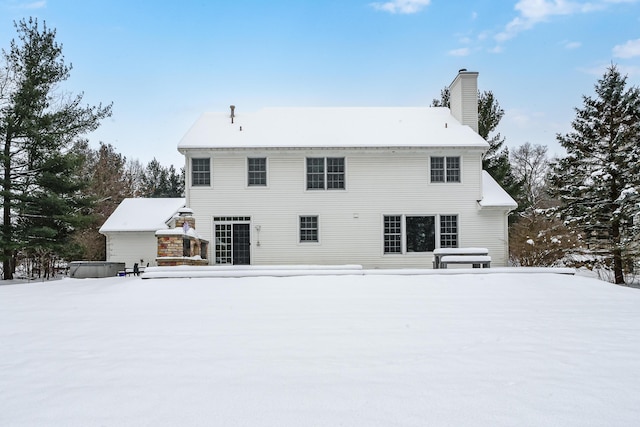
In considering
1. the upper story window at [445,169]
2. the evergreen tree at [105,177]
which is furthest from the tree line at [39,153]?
the upper story window at [445,169]

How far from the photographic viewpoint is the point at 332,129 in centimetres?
1839

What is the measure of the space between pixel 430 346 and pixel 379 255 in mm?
11542

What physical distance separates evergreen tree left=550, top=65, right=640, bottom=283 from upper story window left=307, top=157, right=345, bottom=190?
851 centimetres

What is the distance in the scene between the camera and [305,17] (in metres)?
→ 18.3

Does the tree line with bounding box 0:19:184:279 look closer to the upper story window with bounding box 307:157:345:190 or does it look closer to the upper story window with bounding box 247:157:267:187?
the upper story window with bounding box 247:157:267:187

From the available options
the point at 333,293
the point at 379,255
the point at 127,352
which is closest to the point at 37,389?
the point at 127,352

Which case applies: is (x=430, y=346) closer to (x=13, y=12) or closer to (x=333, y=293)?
(x=333, y=293)

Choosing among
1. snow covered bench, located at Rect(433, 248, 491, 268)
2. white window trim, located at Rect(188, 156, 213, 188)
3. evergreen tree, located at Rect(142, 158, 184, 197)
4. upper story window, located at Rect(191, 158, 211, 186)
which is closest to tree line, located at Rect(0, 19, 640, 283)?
snow covered bench, located at Rect(433, 248, 491, 268)

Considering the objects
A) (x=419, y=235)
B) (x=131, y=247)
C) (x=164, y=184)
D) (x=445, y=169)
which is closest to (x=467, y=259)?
(x=419, y=235)

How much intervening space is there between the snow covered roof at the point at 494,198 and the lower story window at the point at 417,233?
1.24m

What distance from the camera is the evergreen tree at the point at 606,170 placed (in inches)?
663

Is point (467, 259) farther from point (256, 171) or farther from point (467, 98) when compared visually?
point (467, 98)

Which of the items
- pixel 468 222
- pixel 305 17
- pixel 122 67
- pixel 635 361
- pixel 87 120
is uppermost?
pixel 305 17

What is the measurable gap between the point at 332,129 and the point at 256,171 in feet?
11.3
